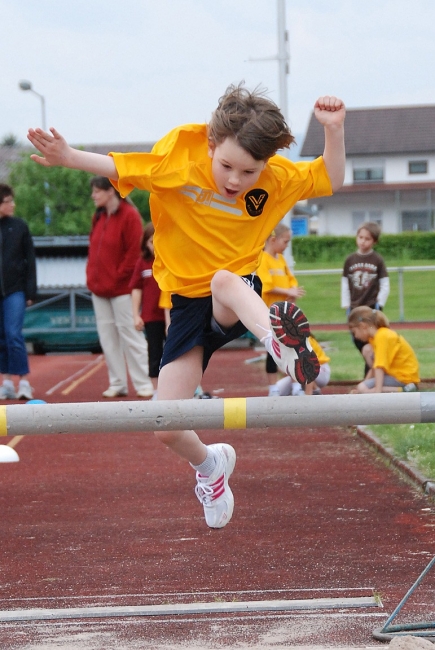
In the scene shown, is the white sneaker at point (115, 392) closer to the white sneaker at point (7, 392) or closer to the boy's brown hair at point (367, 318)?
the white sneaker at point (7, 392)

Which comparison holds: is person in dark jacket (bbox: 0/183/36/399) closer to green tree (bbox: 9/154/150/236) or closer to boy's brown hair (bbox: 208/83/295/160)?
boy's brown hair (bbox: 208/83/295/160)

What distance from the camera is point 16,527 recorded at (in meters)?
5.75

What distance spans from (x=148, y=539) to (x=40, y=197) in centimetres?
3092

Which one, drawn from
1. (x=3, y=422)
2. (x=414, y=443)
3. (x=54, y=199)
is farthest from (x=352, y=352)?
(x=54, y=199)

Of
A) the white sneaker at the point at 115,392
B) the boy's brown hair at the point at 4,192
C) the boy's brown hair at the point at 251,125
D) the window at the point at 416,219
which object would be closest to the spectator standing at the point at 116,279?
the white sneaker at the point at 115,392

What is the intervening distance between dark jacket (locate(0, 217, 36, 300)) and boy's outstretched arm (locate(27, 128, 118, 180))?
666 cm

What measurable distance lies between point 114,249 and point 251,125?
21.5 ft

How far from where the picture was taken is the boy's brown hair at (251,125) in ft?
13.5

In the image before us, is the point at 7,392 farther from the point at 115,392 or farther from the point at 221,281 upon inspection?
the point at 221,281

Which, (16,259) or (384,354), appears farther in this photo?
(16,259)

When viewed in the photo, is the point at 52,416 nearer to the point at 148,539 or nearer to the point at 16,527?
the point at 148,539

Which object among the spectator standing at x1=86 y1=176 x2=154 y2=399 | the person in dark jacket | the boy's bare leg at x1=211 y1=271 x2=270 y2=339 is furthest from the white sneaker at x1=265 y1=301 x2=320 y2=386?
the person in dark jacket

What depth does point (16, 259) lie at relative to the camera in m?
10.7

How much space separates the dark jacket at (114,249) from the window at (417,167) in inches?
1924
